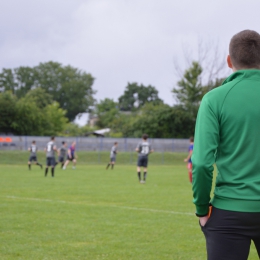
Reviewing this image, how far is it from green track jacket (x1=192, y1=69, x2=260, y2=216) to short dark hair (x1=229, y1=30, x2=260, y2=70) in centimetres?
18

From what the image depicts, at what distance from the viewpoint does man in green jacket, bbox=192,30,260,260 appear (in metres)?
3.26

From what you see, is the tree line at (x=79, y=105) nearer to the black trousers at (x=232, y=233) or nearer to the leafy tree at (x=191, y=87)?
the leafy tree at (x=191, y=87)

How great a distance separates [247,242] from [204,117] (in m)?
0.79

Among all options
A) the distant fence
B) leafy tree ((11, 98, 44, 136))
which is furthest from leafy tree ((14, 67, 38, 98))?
the distant fence

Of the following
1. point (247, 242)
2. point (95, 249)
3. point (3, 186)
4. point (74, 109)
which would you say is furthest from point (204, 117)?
point (74, 109)

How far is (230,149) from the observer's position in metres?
3.36

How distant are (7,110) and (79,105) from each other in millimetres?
56681

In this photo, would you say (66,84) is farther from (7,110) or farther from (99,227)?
(99,227)

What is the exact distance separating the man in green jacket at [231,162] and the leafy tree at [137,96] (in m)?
135

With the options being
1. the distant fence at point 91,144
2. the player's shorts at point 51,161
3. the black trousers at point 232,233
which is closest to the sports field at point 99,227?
the black trousers at point 232,233

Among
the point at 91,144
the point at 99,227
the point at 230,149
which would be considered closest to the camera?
the point at 230,149

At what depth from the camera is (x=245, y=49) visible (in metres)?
3.40

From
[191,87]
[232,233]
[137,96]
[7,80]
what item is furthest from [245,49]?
[137,96]

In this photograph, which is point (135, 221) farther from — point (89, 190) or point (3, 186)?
point (3, 186)
